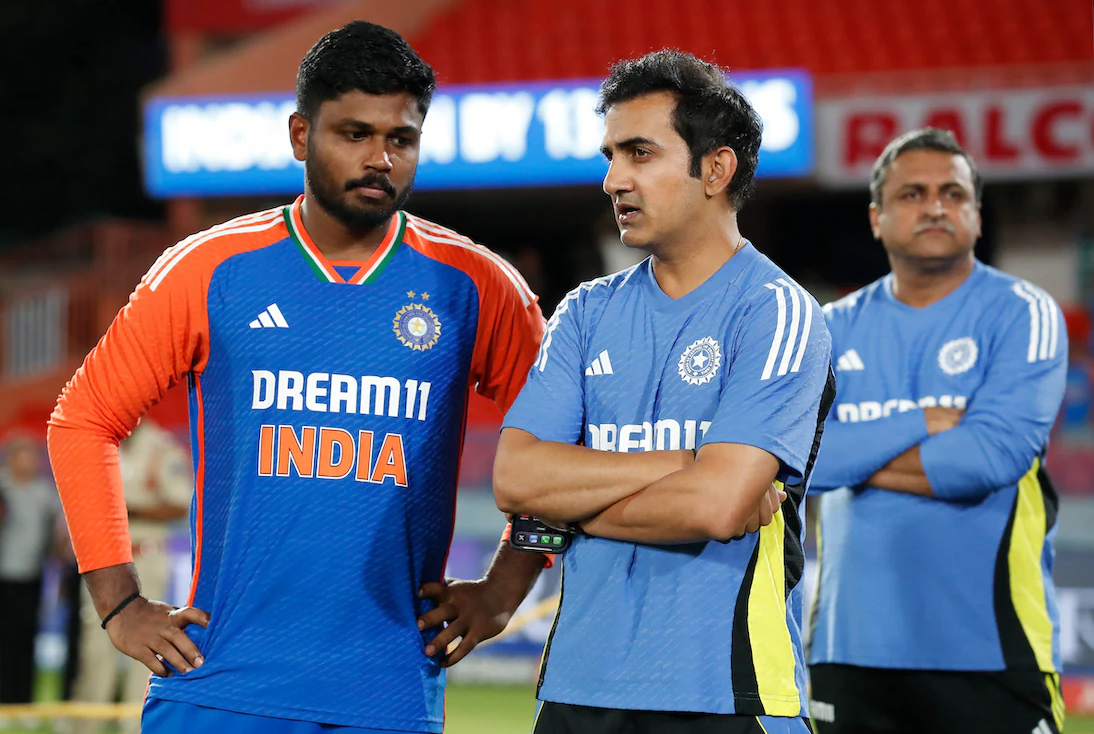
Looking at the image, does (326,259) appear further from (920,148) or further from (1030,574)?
(1030,574)

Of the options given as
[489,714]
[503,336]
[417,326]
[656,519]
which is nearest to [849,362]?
[503,336]

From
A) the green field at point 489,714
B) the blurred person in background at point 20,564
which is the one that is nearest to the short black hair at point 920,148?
the green field at point 489,714

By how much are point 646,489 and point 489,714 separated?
6867mm

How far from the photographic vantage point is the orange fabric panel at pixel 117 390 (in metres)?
3.06

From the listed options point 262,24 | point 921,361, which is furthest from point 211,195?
point 921,361

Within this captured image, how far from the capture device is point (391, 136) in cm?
304

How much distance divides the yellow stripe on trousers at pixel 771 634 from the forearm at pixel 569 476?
25 centimetres

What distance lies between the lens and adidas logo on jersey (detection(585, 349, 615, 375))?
9.37 ft

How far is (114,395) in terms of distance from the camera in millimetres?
3082

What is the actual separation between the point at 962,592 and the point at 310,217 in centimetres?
201

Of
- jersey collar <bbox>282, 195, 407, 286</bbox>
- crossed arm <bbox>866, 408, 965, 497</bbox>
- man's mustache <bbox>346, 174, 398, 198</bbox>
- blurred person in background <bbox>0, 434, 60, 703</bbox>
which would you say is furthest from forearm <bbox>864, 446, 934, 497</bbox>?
blurred person in background <bbox>0, 434, 60, 703</bbox>

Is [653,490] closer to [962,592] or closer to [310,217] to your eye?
[310,217]

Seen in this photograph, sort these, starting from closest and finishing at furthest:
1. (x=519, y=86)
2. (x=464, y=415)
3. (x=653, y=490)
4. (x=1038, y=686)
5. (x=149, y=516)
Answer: (x=653, y=490), (x=464, y=415), (x=1038, y=686), (x=149, y=516), (x=519, y=86)

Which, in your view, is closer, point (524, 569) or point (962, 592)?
point (524, 569)
